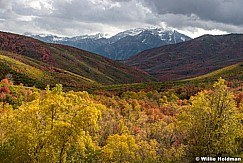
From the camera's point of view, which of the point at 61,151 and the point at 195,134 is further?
the point at 195,134

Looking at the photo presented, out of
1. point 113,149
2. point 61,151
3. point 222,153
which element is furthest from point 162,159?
point 61,151

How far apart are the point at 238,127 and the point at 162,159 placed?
22124 millimetres

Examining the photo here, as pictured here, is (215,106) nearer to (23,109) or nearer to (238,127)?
(238,127)

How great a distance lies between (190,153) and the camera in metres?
51.2

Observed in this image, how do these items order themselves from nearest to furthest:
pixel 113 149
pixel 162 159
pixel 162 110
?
pixel 113 149, pixel 162 159, pixel 162 110

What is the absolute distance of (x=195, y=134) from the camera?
48250 millimetres

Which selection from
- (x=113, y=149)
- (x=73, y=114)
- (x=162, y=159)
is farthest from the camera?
(x=162, y=159)

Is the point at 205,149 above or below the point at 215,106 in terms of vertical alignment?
below

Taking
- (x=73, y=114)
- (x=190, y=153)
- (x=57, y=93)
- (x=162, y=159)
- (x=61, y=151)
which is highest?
(x=57, y=93)

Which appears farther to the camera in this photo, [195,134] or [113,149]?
[113,149]

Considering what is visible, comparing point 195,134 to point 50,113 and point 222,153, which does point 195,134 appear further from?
point 50,113

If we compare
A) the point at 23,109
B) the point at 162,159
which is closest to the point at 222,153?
the point at 162,159

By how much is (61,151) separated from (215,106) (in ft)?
79.0

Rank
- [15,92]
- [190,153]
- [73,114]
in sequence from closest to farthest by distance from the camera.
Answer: [73,114] → [190,153] → [15,92]
